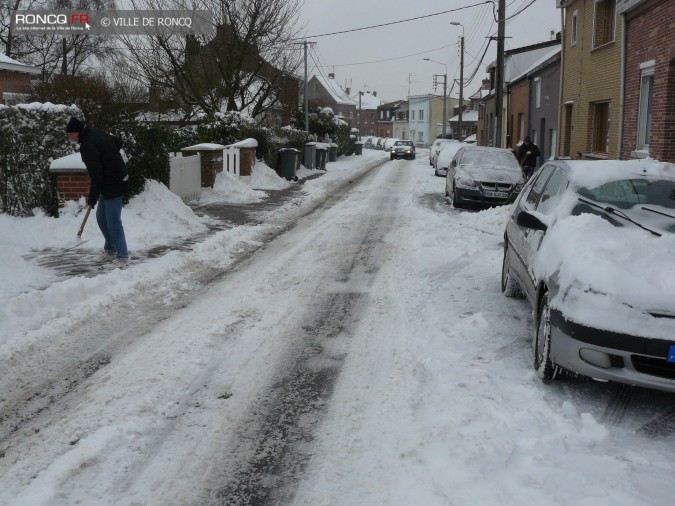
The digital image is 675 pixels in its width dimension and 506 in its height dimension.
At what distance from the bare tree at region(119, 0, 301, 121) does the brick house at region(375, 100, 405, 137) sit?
9401 cm

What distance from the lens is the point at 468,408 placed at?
4258 mm

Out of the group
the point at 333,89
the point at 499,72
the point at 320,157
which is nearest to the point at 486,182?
the point at 499,72

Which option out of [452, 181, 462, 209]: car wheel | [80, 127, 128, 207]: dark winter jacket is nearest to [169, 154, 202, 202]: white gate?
[80, 127, 128, 207]: dark winter jacket

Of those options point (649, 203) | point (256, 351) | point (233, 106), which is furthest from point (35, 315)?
point (233, 106)

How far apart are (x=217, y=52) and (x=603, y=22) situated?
45.8 feet

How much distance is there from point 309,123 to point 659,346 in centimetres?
4023

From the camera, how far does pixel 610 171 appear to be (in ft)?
19.9

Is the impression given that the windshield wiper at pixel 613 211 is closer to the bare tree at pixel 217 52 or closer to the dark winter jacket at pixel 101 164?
the dark winter jacket at pixel 101 164

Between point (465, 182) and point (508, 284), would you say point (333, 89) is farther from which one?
point (508, 284)

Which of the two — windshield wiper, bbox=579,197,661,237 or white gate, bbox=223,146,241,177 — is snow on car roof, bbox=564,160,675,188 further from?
white gate, bbox=223,146,241,177

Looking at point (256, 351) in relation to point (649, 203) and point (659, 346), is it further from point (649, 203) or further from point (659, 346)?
point (649, 203)

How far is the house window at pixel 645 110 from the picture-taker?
1414cm

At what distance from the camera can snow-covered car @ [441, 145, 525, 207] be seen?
1549 cm
